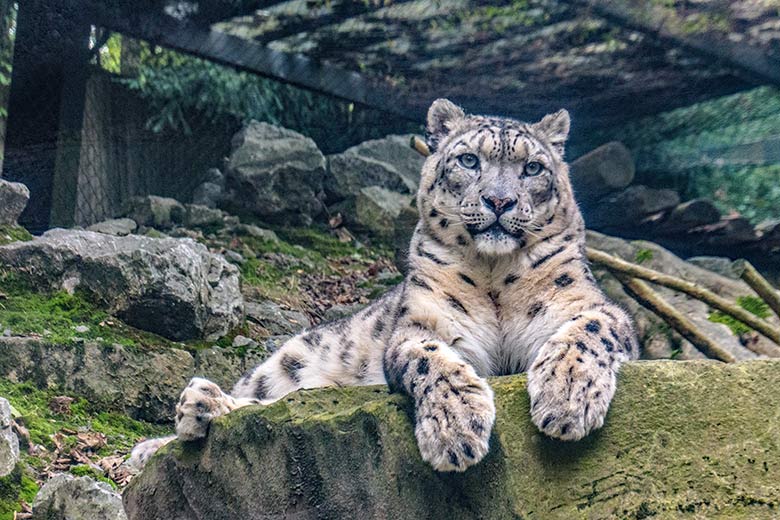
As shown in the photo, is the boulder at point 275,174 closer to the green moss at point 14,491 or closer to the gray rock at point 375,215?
the gray rock at point 375,215

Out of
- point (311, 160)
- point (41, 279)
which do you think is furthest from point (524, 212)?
point (311, 160)

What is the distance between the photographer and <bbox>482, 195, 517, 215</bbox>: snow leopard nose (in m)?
3.96

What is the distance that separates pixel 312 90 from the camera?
887 cm

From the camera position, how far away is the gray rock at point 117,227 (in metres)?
7.11

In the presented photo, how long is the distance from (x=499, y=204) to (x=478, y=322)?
19.7 inches

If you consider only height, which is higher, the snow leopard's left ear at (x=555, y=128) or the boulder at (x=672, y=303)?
the snow leopard's left ear at (x=555, y=128)

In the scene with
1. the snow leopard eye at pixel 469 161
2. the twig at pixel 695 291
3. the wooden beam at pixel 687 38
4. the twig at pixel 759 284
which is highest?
the wooden beam at pixel 687 38

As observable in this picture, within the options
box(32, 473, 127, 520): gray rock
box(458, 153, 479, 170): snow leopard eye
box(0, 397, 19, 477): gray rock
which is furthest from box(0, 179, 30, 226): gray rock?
box(458, 153, 479, 170): snow leopard eye

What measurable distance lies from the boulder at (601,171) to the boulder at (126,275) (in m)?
4.22

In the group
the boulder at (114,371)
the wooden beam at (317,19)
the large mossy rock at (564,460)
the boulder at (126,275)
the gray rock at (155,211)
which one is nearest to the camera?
the large mossy rock at (564,460)

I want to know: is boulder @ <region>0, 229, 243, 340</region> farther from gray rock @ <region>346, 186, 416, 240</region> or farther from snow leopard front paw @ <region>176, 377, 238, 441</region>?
gray rock @ <region>346, 186, 416, 240</region>

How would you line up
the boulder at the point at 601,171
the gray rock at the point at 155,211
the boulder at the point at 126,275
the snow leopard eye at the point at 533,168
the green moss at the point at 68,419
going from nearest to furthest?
1. the snow leopard eye at the point at 533,168
2. the green moss at the point at 68,419
3. the boulder at the point at 126,275
4. the gray rock at the point at 155,211
5. the boulder at the point at 601,171

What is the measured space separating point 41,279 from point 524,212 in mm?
3100

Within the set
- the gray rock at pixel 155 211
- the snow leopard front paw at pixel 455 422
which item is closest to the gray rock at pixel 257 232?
the gray rock at pixel 155 211
